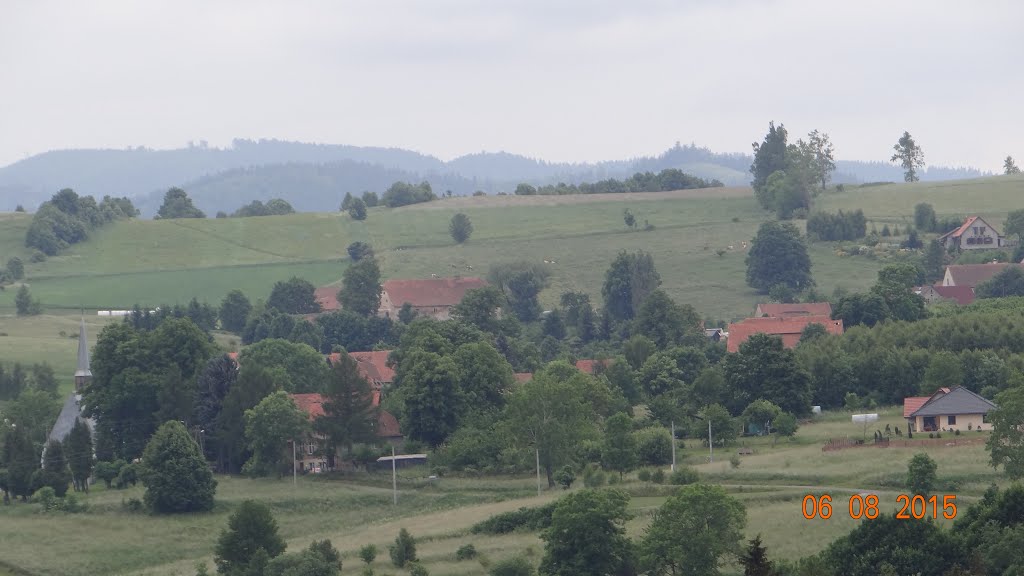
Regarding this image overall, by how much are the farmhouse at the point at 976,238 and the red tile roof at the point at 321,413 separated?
215ft

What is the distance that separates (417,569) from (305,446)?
1128 inches

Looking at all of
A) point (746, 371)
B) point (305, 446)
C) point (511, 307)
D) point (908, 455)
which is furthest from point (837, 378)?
point (511, 307)

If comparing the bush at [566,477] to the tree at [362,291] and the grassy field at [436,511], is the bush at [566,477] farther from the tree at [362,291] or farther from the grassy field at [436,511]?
the tree at [362,291]

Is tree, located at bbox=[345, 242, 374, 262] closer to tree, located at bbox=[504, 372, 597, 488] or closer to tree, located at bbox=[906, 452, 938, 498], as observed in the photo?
tree, located at bbox=[504, 372, 597, 488]

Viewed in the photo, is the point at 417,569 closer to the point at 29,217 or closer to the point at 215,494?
the point at 215,494

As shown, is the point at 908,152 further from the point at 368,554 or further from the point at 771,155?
the point at 368,554

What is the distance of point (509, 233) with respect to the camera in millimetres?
155500

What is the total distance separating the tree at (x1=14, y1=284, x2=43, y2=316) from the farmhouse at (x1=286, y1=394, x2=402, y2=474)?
4927 cm

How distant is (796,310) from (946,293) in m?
11.5

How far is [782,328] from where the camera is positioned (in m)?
105

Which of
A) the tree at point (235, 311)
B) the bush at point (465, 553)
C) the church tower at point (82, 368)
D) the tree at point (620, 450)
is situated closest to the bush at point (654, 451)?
the tree at point (620, 450)

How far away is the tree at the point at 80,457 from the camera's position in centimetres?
7850

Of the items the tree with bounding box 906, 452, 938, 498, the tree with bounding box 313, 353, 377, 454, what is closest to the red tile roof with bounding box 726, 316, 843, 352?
the tree with bounding box 313, 353, 377, 454

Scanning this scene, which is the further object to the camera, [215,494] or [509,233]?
[509,233]
